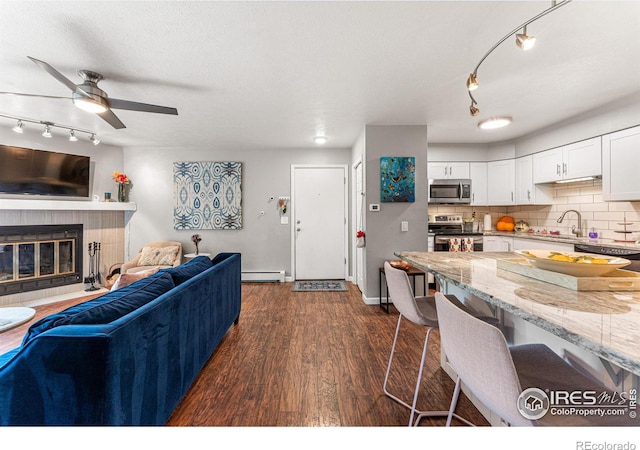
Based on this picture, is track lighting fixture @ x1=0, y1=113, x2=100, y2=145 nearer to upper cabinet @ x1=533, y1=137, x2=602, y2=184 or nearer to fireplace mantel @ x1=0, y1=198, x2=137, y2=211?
fireplace mantel @ x1=0, y1=198, x2=137, y2=211

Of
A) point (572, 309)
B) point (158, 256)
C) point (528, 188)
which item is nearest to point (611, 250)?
point (528, 188)

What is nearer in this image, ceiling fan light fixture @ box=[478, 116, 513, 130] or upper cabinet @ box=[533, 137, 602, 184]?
ceiling fan light fixture @ box=[478, 116, 513, 130]

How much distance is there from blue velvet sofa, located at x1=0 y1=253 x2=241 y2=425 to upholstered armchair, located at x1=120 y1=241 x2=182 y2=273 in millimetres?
2899

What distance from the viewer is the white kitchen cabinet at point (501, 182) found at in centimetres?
420

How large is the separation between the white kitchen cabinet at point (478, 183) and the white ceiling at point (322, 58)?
1.09 m

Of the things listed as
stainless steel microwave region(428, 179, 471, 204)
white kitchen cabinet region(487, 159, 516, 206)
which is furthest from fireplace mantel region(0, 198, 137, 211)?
white kitchen cabinet region(487, 159, 516, 206)

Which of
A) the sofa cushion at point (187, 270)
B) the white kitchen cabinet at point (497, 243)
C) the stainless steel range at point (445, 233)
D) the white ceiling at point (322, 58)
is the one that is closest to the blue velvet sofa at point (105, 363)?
the sofa cushion at point (187, 270)

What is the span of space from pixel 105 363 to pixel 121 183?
4.55 metres

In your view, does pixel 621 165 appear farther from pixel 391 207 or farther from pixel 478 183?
pixel 391 207

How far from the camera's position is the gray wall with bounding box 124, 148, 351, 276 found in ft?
15.2

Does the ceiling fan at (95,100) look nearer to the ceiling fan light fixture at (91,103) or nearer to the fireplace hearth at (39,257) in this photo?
the ceiling fan light fixture at (91,103)

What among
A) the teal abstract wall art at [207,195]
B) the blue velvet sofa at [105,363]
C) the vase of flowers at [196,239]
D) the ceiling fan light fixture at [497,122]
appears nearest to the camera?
the blue velvet sofa at [105,363]

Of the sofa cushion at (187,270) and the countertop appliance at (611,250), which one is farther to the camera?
the countertop appliance at (611,250)

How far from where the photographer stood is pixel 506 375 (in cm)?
70
